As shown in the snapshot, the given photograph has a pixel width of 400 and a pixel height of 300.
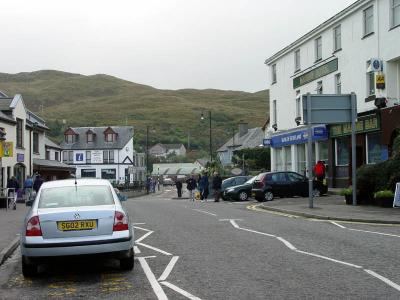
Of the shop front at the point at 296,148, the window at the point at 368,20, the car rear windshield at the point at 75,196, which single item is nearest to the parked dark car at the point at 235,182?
the shop front at the point at 296,148

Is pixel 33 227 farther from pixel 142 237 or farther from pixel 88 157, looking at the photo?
pixel 88 157

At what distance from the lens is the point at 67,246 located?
863 cm

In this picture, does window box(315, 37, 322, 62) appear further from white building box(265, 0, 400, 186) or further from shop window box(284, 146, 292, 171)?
shop window box(284, 146, 292, 171)

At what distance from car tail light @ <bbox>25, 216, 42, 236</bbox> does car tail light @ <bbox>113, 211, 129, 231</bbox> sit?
1.14 meters

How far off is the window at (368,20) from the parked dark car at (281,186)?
28.0 feet

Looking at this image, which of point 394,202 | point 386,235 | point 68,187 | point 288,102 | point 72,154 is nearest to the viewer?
point 68,187

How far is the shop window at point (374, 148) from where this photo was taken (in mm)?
30455

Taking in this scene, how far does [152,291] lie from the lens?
312 inches

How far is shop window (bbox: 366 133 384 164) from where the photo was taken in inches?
1199

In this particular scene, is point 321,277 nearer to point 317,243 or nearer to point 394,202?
point 317,243

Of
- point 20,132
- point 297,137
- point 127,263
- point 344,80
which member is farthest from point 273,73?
point 127,263

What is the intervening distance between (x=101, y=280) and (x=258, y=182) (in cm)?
2208

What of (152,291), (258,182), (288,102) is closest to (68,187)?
(152,291)

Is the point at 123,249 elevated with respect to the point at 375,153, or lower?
lower
